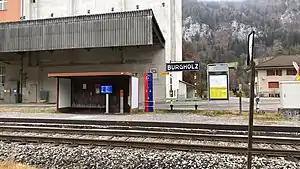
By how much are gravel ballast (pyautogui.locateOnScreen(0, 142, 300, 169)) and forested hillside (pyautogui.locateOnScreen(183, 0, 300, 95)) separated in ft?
305

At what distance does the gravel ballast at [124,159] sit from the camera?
6.79 m

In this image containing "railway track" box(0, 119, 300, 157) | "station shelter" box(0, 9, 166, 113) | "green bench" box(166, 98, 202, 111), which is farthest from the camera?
"station shelter" box(0, 9, 166, 113)

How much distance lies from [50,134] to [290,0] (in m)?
138

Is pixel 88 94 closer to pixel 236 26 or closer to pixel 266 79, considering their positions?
pixel 266 79

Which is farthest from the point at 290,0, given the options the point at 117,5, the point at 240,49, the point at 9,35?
the point at 9,35

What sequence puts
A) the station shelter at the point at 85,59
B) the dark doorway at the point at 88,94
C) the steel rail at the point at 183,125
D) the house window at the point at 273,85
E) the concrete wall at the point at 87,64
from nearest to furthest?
the steel rail at the point at 183,125
the station shelter at the point at 85,59
the dark doorway at the point at 88,94
the concrete wall at the point at 87,64
the house window at the point at 273,85

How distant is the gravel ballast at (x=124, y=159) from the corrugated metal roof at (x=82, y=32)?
1836 cm

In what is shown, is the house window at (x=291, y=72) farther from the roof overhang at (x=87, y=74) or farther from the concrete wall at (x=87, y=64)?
the roof overhang at (x=87, y=74)

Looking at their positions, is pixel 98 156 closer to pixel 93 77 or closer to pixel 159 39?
pixel 93 77

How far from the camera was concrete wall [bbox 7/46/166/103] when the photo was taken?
96.3 ft

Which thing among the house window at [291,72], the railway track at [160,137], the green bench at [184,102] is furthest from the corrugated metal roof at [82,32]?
the house window at [291,72]

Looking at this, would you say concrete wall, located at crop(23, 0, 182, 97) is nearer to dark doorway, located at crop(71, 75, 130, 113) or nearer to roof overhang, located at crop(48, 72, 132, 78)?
dark doorway, located at crop(71, 75, 130, 113)

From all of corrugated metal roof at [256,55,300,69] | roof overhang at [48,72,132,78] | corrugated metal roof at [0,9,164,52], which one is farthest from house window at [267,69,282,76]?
roof overhang at [48,72,132,78]

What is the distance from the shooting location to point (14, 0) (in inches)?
1437
